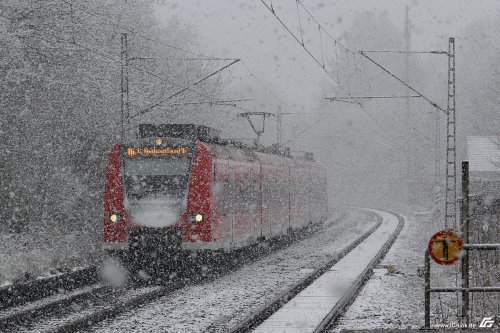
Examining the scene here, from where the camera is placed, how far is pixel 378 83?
86.4m

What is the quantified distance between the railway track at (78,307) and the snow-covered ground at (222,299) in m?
0.23

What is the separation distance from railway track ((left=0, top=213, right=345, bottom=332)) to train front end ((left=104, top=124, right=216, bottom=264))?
107 cm

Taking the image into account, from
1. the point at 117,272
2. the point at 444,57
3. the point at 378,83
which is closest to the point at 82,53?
the point at 117,272

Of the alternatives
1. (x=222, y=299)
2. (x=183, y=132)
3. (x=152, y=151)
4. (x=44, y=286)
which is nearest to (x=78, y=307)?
(x=44, y=286)

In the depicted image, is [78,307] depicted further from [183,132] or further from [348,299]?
[183,132]

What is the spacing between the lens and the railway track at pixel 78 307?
11273 millimetres

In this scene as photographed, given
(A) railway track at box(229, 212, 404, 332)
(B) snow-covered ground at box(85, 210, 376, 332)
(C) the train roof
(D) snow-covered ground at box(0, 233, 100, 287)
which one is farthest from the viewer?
(C) the train roof

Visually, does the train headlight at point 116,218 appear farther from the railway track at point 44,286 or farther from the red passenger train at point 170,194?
the railway track at point 44,286

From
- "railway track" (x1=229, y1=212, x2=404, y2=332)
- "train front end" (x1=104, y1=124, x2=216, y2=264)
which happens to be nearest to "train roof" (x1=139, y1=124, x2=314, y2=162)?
"train front end" (x1=104, y1=124, x2=216, y2=264)

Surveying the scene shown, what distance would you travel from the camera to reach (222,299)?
14039 millimetres

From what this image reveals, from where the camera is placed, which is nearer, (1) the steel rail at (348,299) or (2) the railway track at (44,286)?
(1) the steel rail at (348,299)

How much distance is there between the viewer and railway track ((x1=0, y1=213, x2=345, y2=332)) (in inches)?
444

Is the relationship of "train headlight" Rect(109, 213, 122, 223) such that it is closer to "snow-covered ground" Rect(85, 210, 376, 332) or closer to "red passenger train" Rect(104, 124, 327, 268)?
"red passenger train" Rect(104, 124, 327, 268)

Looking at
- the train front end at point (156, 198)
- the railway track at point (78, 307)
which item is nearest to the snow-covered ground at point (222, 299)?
the railway track at point (78, 307)
